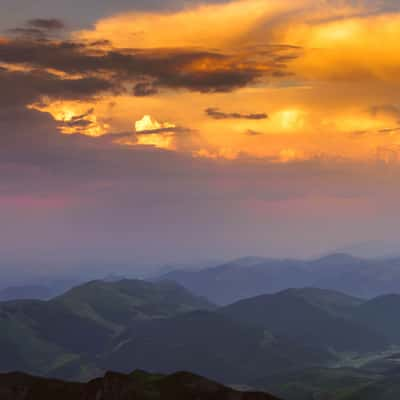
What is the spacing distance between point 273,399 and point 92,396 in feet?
154

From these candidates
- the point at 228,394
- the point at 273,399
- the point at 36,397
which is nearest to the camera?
the point at 273,399

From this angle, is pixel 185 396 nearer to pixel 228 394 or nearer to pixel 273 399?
pixel 228 394

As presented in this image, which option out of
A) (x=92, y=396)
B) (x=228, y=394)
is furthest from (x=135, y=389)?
(x=228, y=394)

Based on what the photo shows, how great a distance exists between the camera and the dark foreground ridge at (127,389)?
16012 cm

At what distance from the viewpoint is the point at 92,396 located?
552 ft

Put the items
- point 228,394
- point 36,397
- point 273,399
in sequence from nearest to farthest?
point 273,399
point 228,394
point 36,397

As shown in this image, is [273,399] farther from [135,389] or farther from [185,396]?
[135,389]

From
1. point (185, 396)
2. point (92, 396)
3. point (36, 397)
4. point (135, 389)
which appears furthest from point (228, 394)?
point (36, 397)

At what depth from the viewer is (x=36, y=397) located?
175125mm

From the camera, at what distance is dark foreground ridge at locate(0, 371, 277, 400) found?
160 meters

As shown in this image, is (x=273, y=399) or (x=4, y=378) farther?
(x=4, y=378)

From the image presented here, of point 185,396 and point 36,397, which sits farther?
point 36,397

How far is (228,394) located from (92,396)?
34.5 m

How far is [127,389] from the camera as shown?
16762 centimetres
